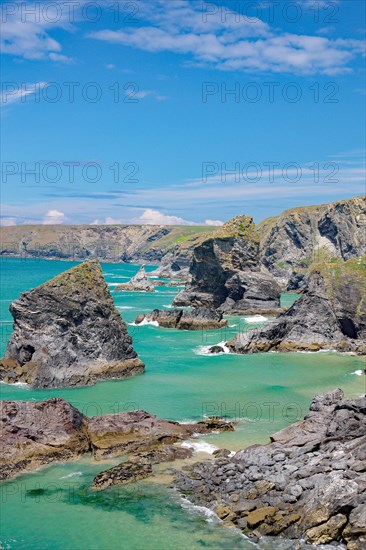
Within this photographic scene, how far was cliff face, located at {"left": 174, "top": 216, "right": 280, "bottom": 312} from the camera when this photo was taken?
3912 inches

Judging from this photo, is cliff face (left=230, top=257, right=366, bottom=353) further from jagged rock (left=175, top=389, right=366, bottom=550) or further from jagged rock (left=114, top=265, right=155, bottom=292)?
jagged rock (left=114, top=265, right=155, bottom=292)

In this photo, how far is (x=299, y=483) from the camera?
25328 millimetres

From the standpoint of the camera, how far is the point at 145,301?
4931 inches

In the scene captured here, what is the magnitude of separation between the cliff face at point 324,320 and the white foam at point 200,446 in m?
32.1

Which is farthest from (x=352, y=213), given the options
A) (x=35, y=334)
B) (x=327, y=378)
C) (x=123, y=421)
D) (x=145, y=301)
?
(x=123, y=421)

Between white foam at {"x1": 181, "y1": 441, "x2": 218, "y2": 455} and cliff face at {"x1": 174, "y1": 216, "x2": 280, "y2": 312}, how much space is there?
64517 mm

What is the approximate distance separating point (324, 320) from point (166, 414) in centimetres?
3320

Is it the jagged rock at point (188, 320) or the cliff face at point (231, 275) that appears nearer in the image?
the jagged rock at point (188, 320)

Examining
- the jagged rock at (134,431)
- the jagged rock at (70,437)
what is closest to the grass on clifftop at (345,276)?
the jagged rock at (134,431)

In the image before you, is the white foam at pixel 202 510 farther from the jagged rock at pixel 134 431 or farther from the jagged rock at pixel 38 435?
the jagged rock at pixel 38 435

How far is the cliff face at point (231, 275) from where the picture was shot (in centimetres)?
9938

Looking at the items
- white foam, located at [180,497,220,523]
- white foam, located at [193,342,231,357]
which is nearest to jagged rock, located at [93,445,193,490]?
white foam, located at [180,497,220,523]

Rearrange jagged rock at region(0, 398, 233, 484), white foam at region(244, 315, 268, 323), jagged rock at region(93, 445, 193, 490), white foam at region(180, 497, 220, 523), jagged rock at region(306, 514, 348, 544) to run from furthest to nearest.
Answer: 1. white foam at region(244, 315, 268, 323)
2. jagged rock at region(0, 398, 233, 484)
3. jagged rock at region(93, 445, 193, 490)
4. white foam at region(180, 497, 220, 523)
5. jagged rock at region(306, 514, 348, 544)

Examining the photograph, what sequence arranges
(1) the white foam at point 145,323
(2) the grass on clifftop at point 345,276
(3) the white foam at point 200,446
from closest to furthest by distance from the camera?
(3) the white foam at point 200,446 < (2) the grass on clifftop at point 345,276 < (1) the white foam at point 145,323
